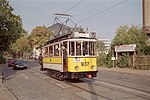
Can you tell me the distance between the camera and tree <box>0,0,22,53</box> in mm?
→ 30630

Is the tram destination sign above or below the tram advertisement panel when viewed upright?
above

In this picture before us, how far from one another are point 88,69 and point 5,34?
17.6 metres

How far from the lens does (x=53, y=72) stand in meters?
19.4

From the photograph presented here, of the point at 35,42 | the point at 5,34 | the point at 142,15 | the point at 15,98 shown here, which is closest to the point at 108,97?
the point at 15,98

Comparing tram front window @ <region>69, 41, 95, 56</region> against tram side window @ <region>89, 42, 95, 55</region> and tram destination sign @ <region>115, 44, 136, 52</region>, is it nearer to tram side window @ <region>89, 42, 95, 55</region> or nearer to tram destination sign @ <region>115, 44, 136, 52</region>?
tram side window @ <region>89, 42, 95, 55</region>

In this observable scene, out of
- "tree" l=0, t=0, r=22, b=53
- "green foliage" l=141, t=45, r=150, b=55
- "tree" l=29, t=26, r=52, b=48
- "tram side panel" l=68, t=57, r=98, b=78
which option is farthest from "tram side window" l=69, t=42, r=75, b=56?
"tree" l=29, t=26, r=52, b=48

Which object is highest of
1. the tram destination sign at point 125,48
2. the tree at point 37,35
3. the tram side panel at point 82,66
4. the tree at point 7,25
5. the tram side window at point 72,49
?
the tree at point 37,35

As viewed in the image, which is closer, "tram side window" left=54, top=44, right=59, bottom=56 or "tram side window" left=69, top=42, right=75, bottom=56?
"tram side window" left=69, top=42, right=75, bottom=56

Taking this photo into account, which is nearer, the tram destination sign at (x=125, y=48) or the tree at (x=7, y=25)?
the tree at (x=7, y=25)

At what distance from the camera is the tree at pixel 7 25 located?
3063cm

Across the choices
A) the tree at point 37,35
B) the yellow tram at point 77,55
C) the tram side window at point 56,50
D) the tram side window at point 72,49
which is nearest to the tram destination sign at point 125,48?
the tram side window at point 56,50

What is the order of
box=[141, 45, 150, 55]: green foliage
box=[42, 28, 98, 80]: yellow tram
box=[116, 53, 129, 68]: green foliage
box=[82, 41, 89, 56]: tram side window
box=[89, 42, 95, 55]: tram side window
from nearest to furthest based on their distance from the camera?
box=[42, 28, 98, 80]: yellow tram < box=[82, 41, 89, 56]: tram side window < box=[89, 42, 95, 55]: tram side window < box=[141, 45, 150, 55]: green foliage < box=[116, 53, 129, 68]: green foliage

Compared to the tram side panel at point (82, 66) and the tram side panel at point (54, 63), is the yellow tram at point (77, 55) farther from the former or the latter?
the tram side panel at point (54, 63)

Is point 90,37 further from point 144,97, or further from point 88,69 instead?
point 144,97
